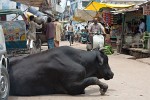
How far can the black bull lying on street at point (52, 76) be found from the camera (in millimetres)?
7066

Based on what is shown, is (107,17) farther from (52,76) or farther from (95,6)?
(52,76)

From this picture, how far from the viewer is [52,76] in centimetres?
710

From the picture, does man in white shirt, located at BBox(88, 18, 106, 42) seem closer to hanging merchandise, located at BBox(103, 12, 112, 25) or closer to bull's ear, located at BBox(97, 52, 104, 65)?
hanging merchandise, located at BBox(103, 12, 112, 25)

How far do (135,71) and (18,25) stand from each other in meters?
3.88

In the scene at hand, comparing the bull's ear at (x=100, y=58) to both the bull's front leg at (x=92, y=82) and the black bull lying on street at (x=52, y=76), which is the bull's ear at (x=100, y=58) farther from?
the bull's front leg at (x=92, y=82)

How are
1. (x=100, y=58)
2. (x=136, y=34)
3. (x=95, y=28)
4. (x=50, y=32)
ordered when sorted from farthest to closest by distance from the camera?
1. (x=136, y=34)
2. (x=95, y=28)
3. (x=50, y=32)
4. (x=100, y=58)

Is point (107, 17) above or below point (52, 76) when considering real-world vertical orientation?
above

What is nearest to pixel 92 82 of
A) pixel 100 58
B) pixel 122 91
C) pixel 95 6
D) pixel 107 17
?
pixel 100 58

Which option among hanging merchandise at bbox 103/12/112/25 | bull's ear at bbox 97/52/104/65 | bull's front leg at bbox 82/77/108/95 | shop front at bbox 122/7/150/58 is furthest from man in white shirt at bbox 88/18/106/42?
bull's front leg at bbox 82/77/108/95

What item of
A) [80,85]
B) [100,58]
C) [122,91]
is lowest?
[122,91]

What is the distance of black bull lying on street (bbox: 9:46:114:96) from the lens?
23.2 feet

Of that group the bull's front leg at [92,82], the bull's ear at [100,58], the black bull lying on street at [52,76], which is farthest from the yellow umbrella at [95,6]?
the bull's front leg at [92,82]

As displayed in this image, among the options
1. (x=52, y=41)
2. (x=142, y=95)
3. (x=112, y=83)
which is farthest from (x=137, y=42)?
(x=142, y=95)

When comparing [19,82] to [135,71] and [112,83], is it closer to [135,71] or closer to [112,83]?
[112,83]
